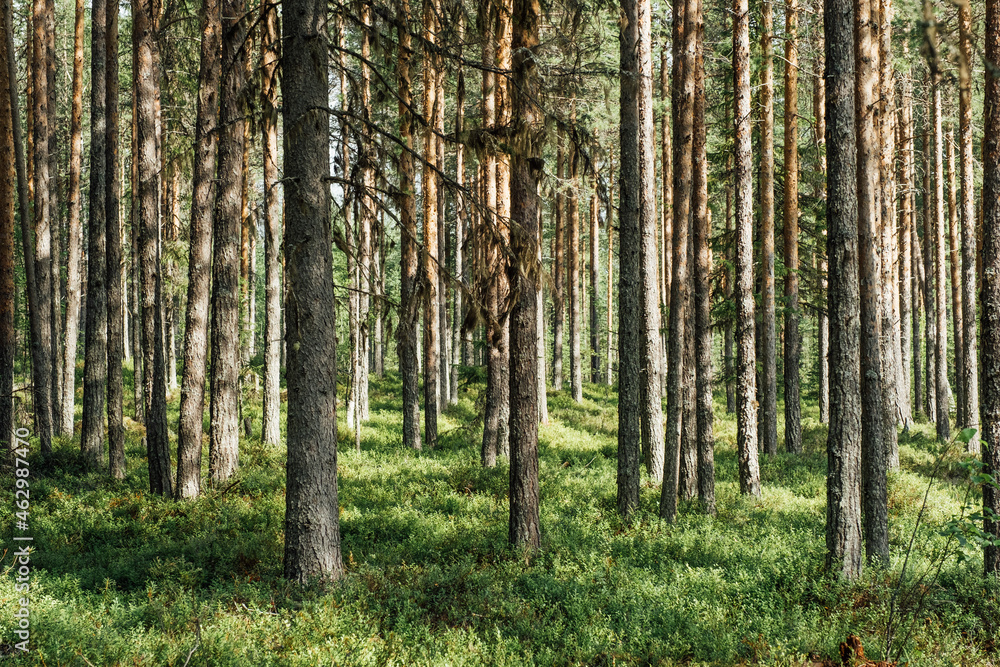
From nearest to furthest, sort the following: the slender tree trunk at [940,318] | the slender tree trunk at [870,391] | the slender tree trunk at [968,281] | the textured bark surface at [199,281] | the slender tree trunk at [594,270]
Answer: the slender tree trunk at [870,391] < the textured bark surface at [199,281] < the slender tree trunk at [968,281] < the slender tree trunk at [940,318] < the slender tree trunk at [594,270]

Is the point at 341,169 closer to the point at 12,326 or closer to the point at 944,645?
the point at 12,326

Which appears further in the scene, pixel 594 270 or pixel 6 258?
pixel 594 270

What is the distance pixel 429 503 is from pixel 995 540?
738 cm

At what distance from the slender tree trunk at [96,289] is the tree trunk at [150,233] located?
5.18 ft

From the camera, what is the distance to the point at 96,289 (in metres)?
12.0

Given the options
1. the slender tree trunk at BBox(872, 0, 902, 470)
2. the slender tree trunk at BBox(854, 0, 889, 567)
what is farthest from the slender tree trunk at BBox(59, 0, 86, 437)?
the slender tree trunk at BBox(872, 0, 902, 470)

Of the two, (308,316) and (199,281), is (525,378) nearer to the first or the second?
(308,316)

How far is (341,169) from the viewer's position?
842 cm

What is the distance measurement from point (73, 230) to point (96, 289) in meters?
5.07

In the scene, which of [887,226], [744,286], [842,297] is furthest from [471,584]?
[887,226]

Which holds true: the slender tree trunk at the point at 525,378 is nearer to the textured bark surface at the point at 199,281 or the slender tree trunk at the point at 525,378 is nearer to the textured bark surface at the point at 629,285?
the textured bark surface at the point at 629,285

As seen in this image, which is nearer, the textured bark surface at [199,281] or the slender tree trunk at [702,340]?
the textured bark surface at [199,281]

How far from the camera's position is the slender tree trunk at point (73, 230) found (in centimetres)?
1584

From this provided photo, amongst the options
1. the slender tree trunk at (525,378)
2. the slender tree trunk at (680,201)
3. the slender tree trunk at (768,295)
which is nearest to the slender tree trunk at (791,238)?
the slender tree trunk at (768,295)
